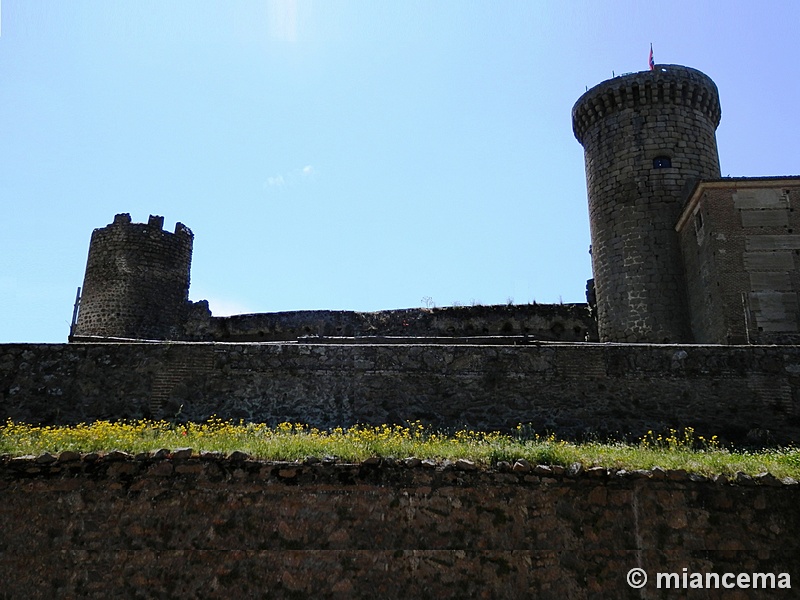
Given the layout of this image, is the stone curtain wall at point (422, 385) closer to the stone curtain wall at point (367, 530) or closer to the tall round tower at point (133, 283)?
the stone curtain wall at point (367, 530)

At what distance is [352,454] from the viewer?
7.05m

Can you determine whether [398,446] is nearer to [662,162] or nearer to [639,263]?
[639,263]

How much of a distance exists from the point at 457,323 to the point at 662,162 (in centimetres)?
→ 772

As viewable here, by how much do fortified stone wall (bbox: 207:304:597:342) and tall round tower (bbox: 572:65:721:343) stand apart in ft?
3.17

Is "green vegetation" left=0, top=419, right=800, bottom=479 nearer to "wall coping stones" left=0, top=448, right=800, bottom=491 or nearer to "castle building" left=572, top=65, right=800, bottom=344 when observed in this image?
"wall coping stones" left=0, top=448, right=800, bottom=491

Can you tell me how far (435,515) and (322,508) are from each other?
3.71ft

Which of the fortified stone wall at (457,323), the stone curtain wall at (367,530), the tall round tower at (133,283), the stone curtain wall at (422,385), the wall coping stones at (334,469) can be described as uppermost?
the tall round tower at (133,283)

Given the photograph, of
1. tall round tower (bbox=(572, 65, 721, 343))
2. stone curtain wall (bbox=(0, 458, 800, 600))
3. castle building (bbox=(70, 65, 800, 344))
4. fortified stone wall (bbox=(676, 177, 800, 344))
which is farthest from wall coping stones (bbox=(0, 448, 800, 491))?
tall round tower (bbox=(572, 65, 721, 343))

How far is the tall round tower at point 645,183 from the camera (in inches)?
742

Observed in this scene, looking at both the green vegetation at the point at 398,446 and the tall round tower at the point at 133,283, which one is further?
the tall round tower at the point at 133,283

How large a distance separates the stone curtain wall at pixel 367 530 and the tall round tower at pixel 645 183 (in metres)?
12.5

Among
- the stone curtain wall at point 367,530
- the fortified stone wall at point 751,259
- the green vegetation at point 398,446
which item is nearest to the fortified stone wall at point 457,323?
the fortified stone wall at point 751,259

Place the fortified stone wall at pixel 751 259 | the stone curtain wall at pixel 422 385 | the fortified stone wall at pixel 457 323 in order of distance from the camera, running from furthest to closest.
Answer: the fortified stone wall at pixel 457 323
the fortified stone wall at pixel 751 259
the stone curtain wall at pixel 422 385

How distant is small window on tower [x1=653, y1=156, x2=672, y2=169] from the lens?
64.5 feet
